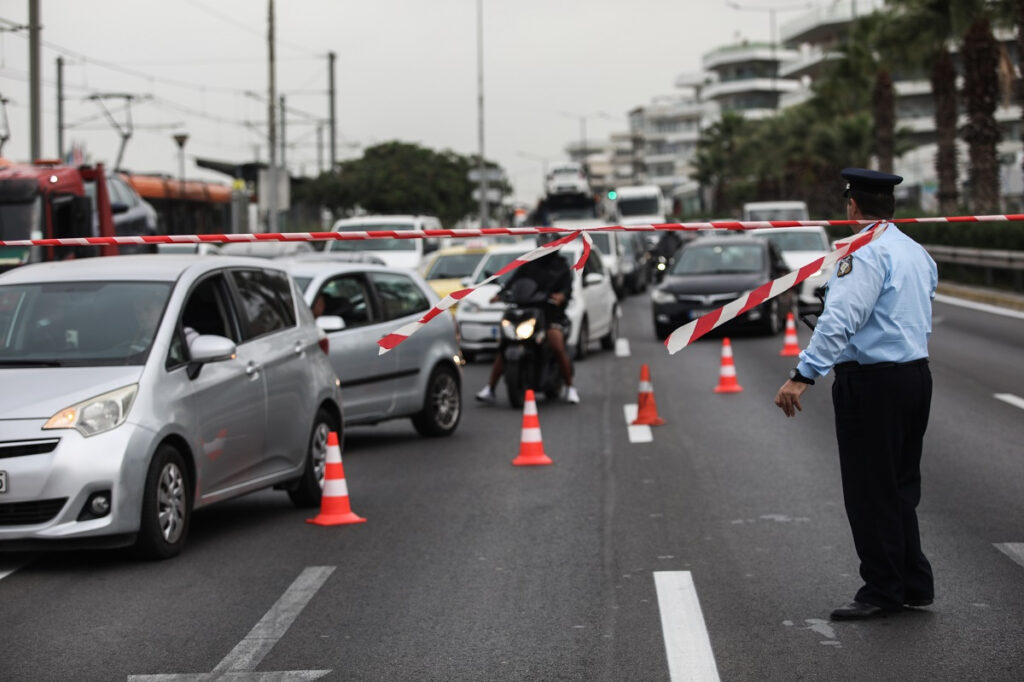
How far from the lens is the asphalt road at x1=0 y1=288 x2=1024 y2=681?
19.4 ft

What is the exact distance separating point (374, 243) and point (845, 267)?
24.8 metres

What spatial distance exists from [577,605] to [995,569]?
2055 millimetres

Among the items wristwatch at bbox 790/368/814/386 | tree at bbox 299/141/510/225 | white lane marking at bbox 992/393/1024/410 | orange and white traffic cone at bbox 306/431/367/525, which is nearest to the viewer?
wristwatch at bbox 790/368/814/386

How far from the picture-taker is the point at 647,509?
948cm

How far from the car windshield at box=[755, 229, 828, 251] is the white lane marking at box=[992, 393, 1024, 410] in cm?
1467

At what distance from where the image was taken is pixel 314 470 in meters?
9.98

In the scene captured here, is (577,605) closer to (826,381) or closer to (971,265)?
(826,381)

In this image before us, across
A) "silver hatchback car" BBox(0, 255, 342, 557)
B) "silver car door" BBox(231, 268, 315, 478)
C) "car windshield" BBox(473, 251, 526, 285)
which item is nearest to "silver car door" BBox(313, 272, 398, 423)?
"silver hatchback car" BBox(0, 255, 342, 557)

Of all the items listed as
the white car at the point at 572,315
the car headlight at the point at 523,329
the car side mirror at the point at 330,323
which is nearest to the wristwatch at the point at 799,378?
the car side mirror at the point at 330,323

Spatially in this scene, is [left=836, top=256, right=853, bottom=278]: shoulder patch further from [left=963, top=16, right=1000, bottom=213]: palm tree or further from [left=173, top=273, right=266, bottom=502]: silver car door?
[left=963, top=16, right=1000, bottom=213]: palm tree

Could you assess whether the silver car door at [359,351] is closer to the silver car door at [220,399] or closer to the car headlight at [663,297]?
the silver car door at [220,399]

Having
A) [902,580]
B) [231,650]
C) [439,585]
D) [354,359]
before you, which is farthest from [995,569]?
[354,359]

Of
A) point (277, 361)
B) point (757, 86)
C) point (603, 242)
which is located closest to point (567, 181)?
point (603, 242)

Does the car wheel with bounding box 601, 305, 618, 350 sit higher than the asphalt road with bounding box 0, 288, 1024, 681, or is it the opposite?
the car wheel with bounding box 601, 305, 618, 350
